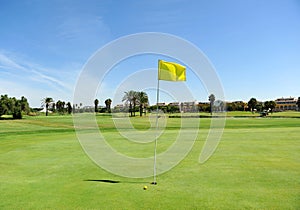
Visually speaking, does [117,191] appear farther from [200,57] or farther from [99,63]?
[200,57]

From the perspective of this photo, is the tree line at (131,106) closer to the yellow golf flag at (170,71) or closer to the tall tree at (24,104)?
the tall tree at (24,104)

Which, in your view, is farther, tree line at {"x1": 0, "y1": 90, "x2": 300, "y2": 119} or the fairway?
tree line at {"x1": 0, "y1": 90, "x2": 300, "y2": 119}

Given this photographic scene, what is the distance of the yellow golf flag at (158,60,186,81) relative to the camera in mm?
7789

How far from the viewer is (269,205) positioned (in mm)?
5340

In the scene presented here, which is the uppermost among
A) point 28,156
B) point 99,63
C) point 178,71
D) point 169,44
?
point 169,44

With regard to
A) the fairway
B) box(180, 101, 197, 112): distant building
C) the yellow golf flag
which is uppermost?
box(180, 101, 197, 112): distant building

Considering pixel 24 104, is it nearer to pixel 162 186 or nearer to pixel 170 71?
pixel 170 71

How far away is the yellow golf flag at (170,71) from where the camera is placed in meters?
7.79

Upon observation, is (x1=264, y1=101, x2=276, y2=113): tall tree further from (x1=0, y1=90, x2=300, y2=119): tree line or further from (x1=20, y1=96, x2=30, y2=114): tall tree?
(x1=20, y1=96, x2=30, y2=114): tall tree

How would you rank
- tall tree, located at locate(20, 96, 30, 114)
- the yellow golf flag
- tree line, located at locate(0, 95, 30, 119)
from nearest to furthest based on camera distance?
1. the yellow golf flag
2. tree line, located at locate(0, 95, 30, 119)
3. tall tree, located at locate(20, 96, 30, 114)

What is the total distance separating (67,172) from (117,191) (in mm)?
2988

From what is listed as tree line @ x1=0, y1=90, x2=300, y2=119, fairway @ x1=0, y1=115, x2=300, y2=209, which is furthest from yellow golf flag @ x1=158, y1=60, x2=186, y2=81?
tree line @ x1=0, y1=90, x2=300, y2=119

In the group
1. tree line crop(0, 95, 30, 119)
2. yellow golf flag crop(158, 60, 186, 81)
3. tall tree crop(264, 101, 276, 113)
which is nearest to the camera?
yellow golf flag crop(158, 60, 186, 81)

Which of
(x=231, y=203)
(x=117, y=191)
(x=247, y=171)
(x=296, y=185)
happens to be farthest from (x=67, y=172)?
(x=296, y=185)
